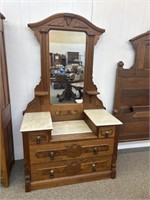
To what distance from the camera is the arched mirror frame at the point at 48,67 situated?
180 cm

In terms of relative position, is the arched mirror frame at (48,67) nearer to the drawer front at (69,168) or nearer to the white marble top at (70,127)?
the white marble top at (70,127)

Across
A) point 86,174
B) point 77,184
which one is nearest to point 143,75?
point 86,174

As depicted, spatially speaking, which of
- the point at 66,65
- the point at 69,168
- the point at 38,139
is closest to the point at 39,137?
the point at 38,139

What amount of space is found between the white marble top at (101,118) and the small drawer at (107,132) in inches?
2.3

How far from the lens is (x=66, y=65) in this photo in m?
1.96

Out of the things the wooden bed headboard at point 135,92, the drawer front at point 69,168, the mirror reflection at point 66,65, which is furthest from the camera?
the wooden bed headboard at point 135,92

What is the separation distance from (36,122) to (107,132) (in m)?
0.79

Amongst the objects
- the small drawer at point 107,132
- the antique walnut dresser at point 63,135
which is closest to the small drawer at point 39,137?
the antique walnut dresser at point 63,135

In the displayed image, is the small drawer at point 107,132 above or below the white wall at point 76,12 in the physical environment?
below

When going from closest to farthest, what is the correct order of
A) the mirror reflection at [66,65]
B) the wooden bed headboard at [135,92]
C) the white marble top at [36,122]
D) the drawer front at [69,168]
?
the white marble top at [36,122] < the drawer front at [69,168] < the mirror reflection at [66,65] < the wooden bed headboard at [135,92]

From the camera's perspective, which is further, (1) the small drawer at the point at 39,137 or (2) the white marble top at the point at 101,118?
(2) the white marble top at the point at 101,118

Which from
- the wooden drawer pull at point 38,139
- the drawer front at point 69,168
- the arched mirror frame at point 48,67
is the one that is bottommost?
the drawer front at point 69,168

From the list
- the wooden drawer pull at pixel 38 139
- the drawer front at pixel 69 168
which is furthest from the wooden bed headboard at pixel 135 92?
the wooden drawer pull at pixel 38 139

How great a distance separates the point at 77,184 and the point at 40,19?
6.43 feet
